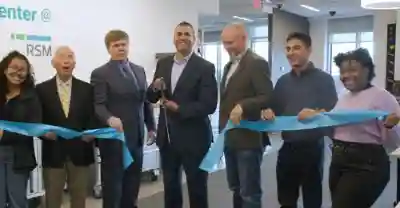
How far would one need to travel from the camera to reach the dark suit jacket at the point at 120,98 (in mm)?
3176

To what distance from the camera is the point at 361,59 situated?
250 centimetres

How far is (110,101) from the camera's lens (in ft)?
10.7

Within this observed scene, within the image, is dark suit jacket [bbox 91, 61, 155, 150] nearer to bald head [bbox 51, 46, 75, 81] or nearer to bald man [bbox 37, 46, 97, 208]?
bald man [bbox 37, 46, 97, 208]

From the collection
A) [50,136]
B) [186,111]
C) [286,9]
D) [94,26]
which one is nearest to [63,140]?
[50,136]

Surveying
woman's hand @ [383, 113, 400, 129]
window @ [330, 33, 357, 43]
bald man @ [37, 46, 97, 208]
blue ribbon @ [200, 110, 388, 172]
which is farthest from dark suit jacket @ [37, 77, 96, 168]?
window @ [330, 33, 357, 43]

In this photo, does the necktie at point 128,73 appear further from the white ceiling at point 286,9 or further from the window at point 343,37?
the window at point 343,37

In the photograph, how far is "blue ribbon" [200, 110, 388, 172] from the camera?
2.52 metres

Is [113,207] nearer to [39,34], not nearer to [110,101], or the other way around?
[110,101]

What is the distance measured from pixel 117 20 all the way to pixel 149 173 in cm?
195

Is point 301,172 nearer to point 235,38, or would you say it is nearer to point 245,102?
point 245,102

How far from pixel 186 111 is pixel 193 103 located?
0.25 feet

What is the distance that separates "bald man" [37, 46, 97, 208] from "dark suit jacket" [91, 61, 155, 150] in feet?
0.40

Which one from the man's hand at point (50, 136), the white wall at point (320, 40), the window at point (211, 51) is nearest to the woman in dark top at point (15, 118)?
the man's hand at point (50, 136)

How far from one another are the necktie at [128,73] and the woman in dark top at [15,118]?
2.10 ft
